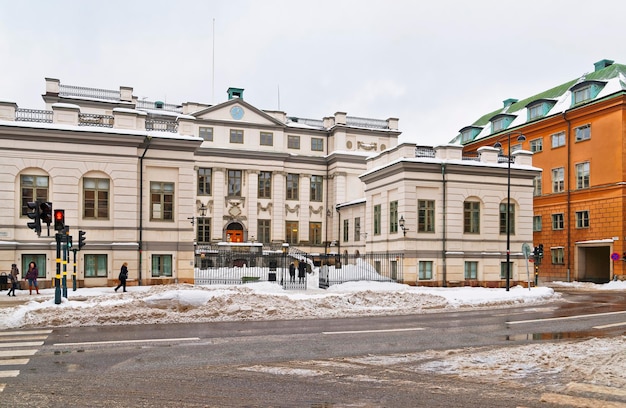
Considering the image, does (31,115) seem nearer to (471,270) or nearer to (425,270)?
(425,270)

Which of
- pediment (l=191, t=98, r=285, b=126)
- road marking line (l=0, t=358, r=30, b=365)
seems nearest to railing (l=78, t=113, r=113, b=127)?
pediment (l=191, t=98, r=285, b=126)

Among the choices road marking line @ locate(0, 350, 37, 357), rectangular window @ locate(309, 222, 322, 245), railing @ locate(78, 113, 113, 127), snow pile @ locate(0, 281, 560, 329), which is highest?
railing @ locate(78, 113, 113, 127)

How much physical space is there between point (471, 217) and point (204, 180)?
27.3 m

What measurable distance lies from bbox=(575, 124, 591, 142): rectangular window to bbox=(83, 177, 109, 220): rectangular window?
122ft

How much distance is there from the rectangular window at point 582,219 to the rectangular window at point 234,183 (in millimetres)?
29804

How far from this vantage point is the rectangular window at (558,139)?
5091 centimetres

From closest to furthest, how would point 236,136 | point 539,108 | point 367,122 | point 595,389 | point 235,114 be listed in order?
point 595,389, point 539,108, point 236,136, point 235,114, point 367,122

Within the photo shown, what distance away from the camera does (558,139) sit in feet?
169

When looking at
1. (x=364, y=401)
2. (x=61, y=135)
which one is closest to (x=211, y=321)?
(x=364, y=401)

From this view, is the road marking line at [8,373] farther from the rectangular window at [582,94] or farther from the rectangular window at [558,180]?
the rectangular window at [582,94]

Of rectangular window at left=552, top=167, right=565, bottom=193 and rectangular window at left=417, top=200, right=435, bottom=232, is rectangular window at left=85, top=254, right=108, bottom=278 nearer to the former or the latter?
rectangular window at left=417, top=200, right=435, bottom=232

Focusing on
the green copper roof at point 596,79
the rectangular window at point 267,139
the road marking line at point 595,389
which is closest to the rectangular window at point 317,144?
the rectangular window at point 267,139

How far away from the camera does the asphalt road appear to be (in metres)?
8.89

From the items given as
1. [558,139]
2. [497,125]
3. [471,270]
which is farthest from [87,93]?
[558,139]
